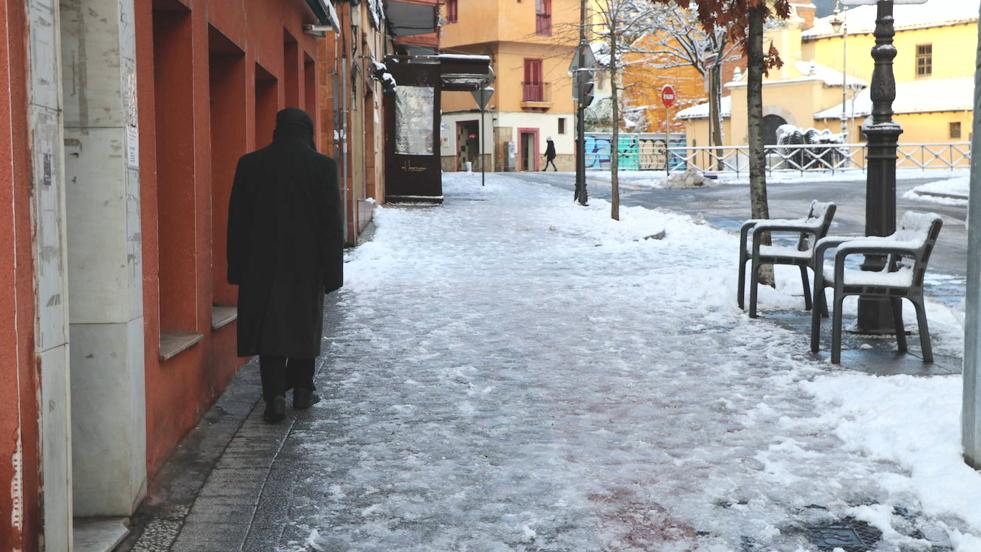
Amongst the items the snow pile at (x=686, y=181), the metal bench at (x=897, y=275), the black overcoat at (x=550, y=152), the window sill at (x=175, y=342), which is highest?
the black overcoat at (x=550, y=152)

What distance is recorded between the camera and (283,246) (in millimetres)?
6633

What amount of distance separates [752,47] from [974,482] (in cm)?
720

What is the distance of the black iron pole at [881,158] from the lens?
8.95m

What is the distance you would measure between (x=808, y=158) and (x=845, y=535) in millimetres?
41744

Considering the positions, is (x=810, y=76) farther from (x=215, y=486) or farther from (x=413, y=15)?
(x=215, y=486)

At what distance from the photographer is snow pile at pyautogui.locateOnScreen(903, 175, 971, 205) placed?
1049 inches

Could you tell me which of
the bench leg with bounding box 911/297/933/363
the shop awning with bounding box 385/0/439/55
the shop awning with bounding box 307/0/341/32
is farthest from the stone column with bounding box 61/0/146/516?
the shop awning with bounding box 385/0/439/55

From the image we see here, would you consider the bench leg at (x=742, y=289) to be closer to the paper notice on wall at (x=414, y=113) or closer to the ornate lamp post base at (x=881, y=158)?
the ornate lamp post base at (x=881, y=158)

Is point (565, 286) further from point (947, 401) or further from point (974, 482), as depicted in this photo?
point (974, 482)

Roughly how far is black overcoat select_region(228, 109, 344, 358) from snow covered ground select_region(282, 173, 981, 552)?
0.53m

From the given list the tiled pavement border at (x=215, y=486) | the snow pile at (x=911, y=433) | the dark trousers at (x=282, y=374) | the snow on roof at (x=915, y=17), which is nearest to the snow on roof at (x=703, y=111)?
the snow on roof at (x=915, y=17)

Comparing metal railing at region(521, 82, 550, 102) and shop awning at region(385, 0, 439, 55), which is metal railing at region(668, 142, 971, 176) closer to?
shop awning at region(385, 0, 439, 55)

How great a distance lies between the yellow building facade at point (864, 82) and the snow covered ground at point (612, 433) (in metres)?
45.8

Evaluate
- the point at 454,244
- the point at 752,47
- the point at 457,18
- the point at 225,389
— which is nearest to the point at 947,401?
the point at 225,389
